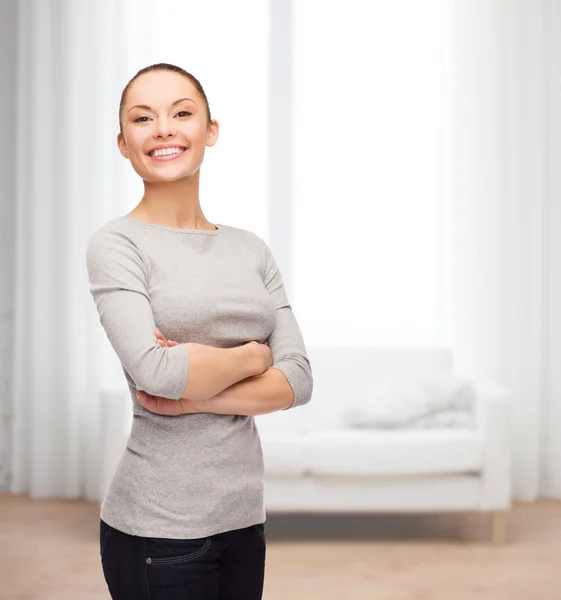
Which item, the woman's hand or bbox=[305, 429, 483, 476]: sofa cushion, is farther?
bbox=[305, 429, 483, 476]: sofa cushion

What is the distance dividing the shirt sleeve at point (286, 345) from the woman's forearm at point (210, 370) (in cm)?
11

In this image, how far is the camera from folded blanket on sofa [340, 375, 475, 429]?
3.48 metres

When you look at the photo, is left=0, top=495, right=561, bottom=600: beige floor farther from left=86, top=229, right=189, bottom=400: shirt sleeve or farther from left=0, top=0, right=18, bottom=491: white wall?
left=86, top=229, right=189, bottom=400: shirt sleeve

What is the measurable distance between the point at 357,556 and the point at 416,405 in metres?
0.66

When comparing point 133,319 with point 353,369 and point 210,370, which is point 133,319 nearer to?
point 210,370

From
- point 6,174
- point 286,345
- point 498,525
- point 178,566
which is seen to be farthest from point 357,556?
point 6,174

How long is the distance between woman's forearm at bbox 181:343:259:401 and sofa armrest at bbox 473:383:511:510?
7.66 ft

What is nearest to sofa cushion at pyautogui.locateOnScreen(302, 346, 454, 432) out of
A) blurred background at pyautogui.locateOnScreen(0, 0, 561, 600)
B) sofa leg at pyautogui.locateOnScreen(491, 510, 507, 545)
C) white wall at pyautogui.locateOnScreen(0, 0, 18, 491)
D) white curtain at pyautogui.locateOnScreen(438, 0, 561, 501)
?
blurred background at pyautogui.locateOnScreen(0, 0, 561, 600)

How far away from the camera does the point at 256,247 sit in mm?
1328

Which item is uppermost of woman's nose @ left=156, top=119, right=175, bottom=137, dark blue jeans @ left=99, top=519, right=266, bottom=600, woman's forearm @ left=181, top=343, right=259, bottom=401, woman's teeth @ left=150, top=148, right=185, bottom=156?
woman's nose @ left=156, top=119, right=175, bottom=137

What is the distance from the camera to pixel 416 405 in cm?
350

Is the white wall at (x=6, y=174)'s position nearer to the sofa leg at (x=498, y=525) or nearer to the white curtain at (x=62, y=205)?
the white curtain at (x=62, y=205)

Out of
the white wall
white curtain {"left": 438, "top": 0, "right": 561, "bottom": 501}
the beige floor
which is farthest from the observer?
the white wall

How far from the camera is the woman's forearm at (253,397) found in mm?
1184
